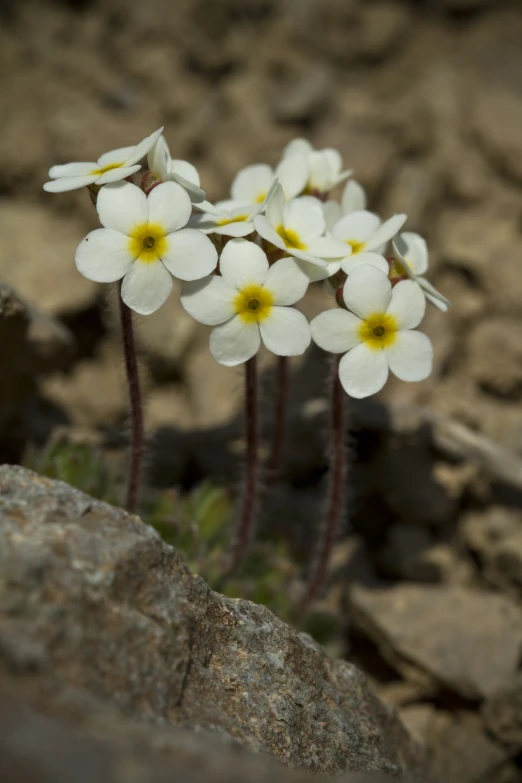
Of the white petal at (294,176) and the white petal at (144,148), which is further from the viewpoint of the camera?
the white petal at (294,176)

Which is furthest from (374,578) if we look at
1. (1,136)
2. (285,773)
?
(1,136)

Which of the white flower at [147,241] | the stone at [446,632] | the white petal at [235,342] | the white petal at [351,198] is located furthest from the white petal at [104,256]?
the stone at [446,632]

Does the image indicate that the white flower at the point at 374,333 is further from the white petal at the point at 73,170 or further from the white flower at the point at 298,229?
the white petal at the point at 73,170

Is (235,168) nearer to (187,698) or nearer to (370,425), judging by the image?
(370,425)

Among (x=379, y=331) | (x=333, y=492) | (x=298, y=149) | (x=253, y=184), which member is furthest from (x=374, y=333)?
(x=298, y=149)

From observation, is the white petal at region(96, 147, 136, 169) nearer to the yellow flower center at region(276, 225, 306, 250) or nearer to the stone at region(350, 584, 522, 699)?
the yellow flower center at region(276, 225, 306, 250)

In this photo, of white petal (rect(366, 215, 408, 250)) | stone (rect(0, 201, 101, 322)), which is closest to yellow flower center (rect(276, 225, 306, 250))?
white petal (rect(366, 215, 408, 250))

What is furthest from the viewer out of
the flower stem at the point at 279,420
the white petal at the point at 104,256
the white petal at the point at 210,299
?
the flower stem at the point at 279,420
